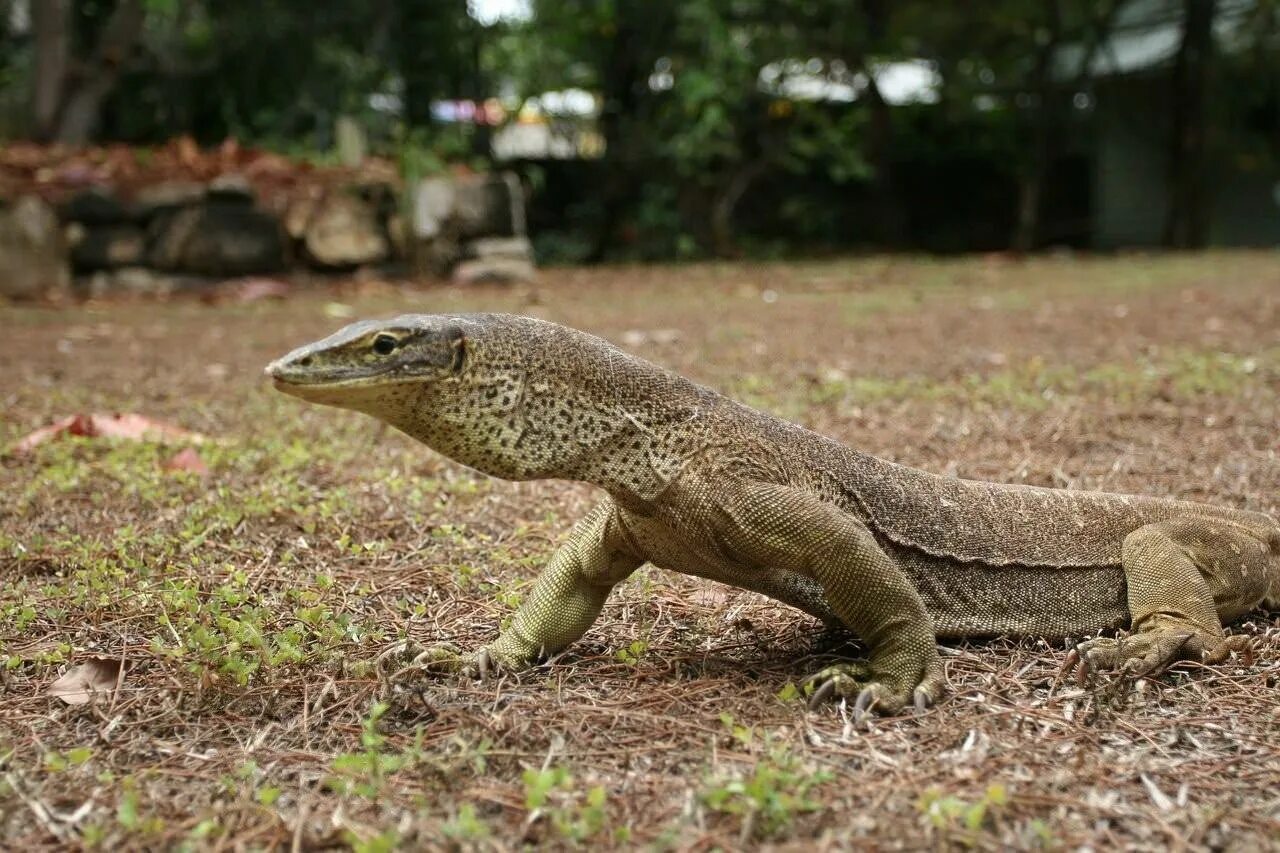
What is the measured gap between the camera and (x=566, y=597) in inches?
112

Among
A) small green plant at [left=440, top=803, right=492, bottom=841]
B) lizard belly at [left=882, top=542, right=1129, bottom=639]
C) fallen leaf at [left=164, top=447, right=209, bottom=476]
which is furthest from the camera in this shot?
fallen leaf at [left=164, top=447, right=209, bottom=476]

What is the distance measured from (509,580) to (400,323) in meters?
1.21

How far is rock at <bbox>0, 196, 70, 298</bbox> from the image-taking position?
1203 cm

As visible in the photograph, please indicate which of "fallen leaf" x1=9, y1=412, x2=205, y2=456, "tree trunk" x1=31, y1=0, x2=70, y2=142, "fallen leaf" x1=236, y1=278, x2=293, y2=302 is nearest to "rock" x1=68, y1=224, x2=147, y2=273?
"fallen leaf" x1=236, y1=278, x2=293, y2=302

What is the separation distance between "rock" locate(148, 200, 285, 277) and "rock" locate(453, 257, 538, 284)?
6.44 ft

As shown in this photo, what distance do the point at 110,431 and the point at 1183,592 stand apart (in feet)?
13.7

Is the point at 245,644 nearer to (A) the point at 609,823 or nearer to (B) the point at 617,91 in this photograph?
(A) the point at 609,823

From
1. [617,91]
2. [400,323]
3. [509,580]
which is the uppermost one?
[617,91]

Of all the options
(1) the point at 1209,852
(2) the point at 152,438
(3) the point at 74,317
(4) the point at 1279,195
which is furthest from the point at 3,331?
(4) the point at 1279,195

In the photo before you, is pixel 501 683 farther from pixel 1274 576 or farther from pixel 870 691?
pixel 1274 576

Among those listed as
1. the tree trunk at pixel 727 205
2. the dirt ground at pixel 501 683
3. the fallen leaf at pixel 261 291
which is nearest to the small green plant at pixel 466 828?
the dirt ground at pixel 501 683

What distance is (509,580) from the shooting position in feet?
11.3

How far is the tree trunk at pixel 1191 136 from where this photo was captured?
1967 centimetres

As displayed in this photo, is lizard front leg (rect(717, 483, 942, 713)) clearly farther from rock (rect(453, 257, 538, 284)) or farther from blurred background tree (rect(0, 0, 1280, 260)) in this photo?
blurred background tree (rect(0, 0, 1280, 260))
